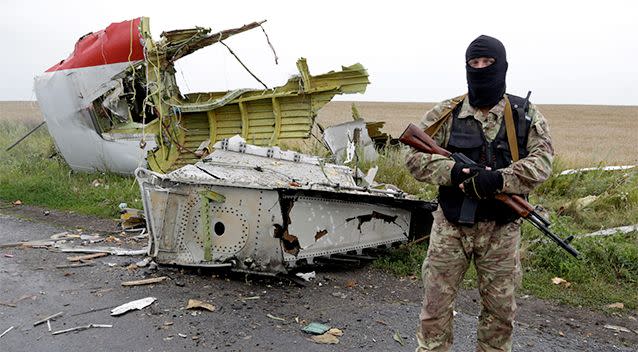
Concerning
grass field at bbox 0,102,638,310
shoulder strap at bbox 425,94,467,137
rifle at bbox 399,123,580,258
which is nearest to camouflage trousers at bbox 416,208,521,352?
rifle at bbox 399,123,580,258

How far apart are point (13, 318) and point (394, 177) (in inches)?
196

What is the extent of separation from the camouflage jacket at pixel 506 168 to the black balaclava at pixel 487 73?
3.1 inches

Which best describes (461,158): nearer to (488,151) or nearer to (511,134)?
(488,151)

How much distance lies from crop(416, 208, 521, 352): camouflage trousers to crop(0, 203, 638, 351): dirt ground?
833mm

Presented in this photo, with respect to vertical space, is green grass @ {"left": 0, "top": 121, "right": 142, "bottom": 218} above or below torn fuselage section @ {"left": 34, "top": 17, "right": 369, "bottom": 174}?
below

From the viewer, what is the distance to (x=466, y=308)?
15.6 feet

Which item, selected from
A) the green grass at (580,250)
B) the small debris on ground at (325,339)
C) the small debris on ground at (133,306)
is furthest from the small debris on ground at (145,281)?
the green grass at (580,250)

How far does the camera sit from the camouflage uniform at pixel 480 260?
307 cm

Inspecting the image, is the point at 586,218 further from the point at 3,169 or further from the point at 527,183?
the point at 3,169

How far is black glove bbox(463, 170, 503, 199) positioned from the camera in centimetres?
291

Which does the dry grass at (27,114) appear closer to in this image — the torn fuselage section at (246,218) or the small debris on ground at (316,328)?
the torn fuselage section at (246,218)

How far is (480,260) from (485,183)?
48 centimetres

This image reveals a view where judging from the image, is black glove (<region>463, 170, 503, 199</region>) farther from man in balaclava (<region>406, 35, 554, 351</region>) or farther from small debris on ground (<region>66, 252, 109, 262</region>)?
small debris on ground (<region>66, 252, 109, 262</region>)

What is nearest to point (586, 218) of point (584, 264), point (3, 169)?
point (584, 264)
